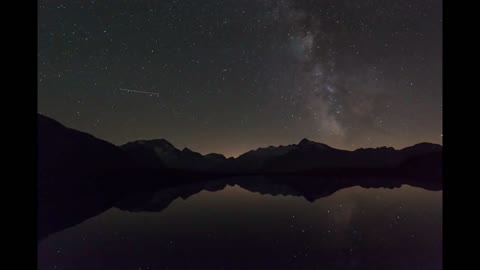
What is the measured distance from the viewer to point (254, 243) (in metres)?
12.7

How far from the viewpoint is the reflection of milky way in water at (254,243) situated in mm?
9789

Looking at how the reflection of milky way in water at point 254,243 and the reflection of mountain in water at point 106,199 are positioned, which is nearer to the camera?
the reflection of milky way in water at point 254,243

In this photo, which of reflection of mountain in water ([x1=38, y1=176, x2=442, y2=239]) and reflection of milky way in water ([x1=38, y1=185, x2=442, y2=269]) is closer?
reflection of milky way in water ([x1=38, y1=185, x2=442, y2=269])

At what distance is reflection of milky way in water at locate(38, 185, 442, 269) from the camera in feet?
32.1

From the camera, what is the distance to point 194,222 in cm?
1884

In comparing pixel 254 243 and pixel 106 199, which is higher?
pixel 254 243

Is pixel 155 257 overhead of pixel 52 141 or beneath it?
beneath

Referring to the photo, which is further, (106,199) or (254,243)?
(106,199)
